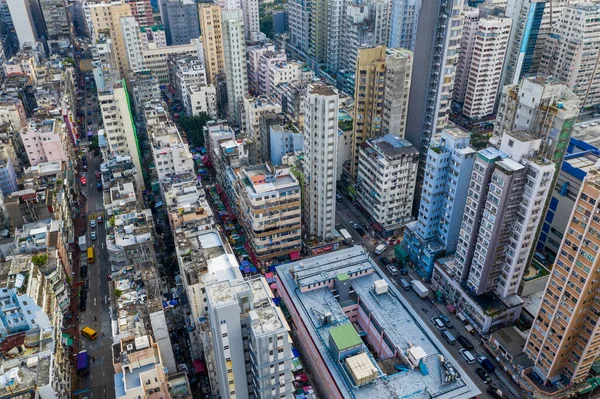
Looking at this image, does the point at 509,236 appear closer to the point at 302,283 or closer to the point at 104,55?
the point at 302,283

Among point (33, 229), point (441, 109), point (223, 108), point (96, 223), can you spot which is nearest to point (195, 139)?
point (223, 108)

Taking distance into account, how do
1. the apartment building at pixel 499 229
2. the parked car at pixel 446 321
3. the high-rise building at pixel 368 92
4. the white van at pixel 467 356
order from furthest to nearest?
the high-rise building at pixel 368 92
the parked car at pixel 446 321
the white van at pixel 467 356
the apartment building at pixel 499 229

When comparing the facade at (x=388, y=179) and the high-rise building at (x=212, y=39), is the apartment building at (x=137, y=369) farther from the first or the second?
the high-rise building at (x=212, y=39)

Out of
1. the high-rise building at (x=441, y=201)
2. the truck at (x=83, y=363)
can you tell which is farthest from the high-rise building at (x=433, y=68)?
the truck at (x=83, y=363)

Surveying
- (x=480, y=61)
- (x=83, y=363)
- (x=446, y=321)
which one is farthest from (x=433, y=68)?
(x=83, y=363)

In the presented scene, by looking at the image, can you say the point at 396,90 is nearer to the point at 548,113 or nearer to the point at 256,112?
the point at 548,113

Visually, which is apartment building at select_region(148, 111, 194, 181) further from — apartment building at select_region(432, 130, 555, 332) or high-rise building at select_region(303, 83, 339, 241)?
apartment building at select_region(432, 130, 555, 332)
